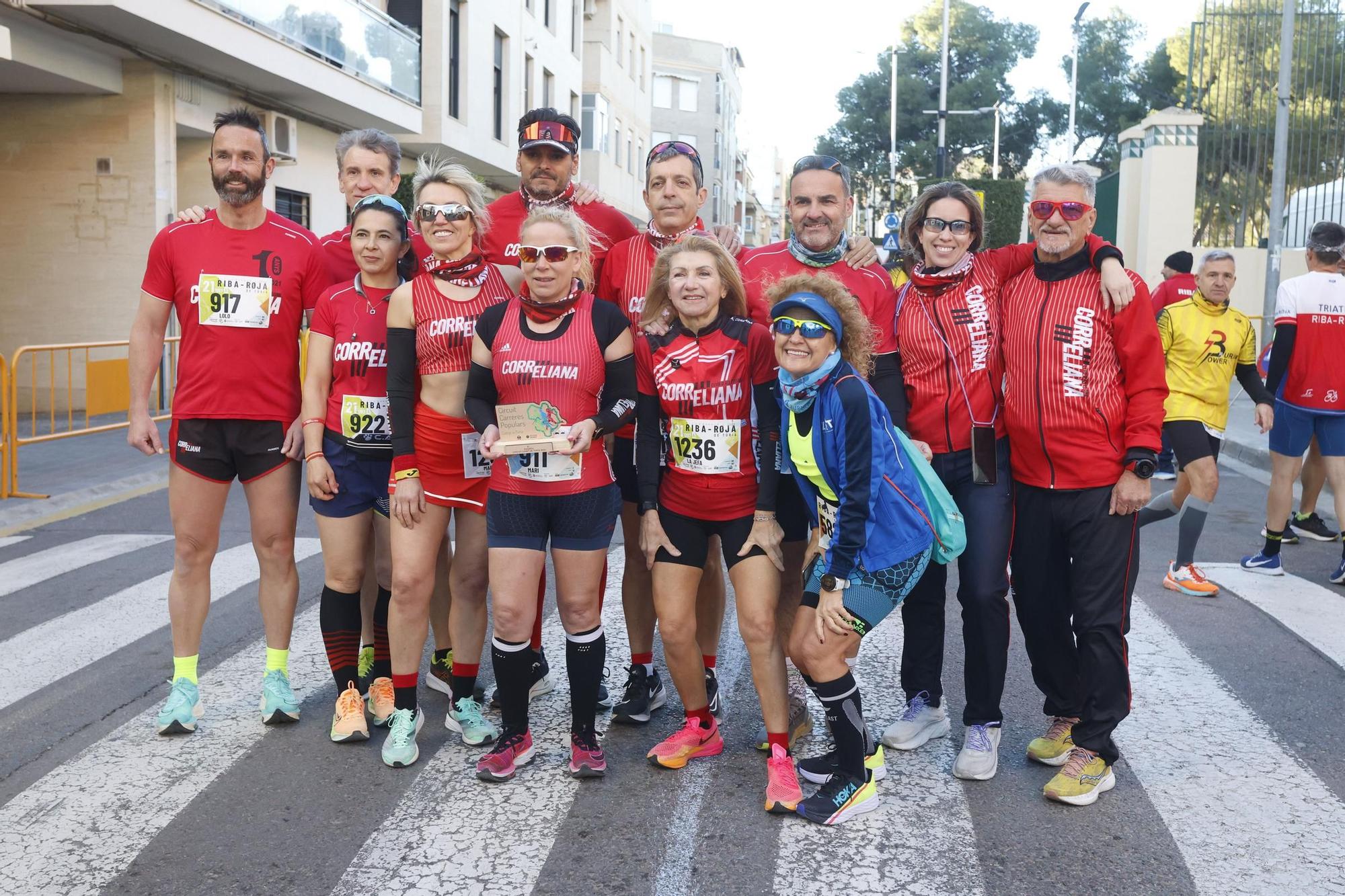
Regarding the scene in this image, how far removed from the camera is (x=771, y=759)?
4195 mm

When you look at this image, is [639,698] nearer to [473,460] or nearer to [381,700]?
[381,700]

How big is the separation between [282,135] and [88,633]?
12926 mm

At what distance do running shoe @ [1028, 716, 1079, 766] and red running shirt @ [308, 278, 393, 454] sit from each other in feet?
9.12

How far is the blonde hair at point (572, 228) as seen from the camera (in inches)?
173

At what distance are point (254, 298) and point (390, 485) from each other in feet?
3.26

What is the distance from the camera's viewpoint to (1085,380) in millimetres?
4281

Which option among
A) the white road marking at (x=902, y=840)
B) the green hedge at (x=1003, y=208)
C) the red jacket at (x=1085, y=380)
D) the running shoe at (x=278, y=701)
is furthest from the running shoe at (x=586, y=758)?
the green hedge at (x=1003, y=208)

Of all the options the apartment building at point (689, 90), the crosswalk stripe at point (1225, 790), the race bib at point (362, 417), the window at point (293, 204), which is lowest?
the crosswalk stripe at point (1225, 790)

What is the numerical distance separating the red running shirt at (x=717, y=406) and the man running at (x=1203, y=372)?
12.1ft

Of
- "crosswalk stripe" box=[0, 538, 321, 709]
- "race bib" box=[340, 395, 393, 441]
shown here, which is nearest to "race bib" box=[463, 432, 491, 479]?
"race bib" box=[340, 395, 393, 441]

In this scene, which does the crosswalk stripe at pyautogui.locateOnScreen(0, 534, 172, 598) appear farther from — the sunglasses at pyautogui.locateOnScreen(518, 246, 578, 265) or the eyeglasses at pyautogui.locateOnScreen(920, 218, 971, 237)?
the eyeglasses at pyautogui.locateOnScreen(920, 218, 971, 237)

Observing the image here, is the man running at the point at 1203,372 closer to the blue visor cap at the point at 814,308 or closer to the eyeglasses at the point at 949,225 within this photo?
the eyeglasses at the point at 949,225

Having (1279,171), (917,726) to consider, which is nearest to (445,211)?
(917,726)

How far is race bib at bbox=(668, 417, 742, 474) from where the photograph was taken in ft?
14.3
